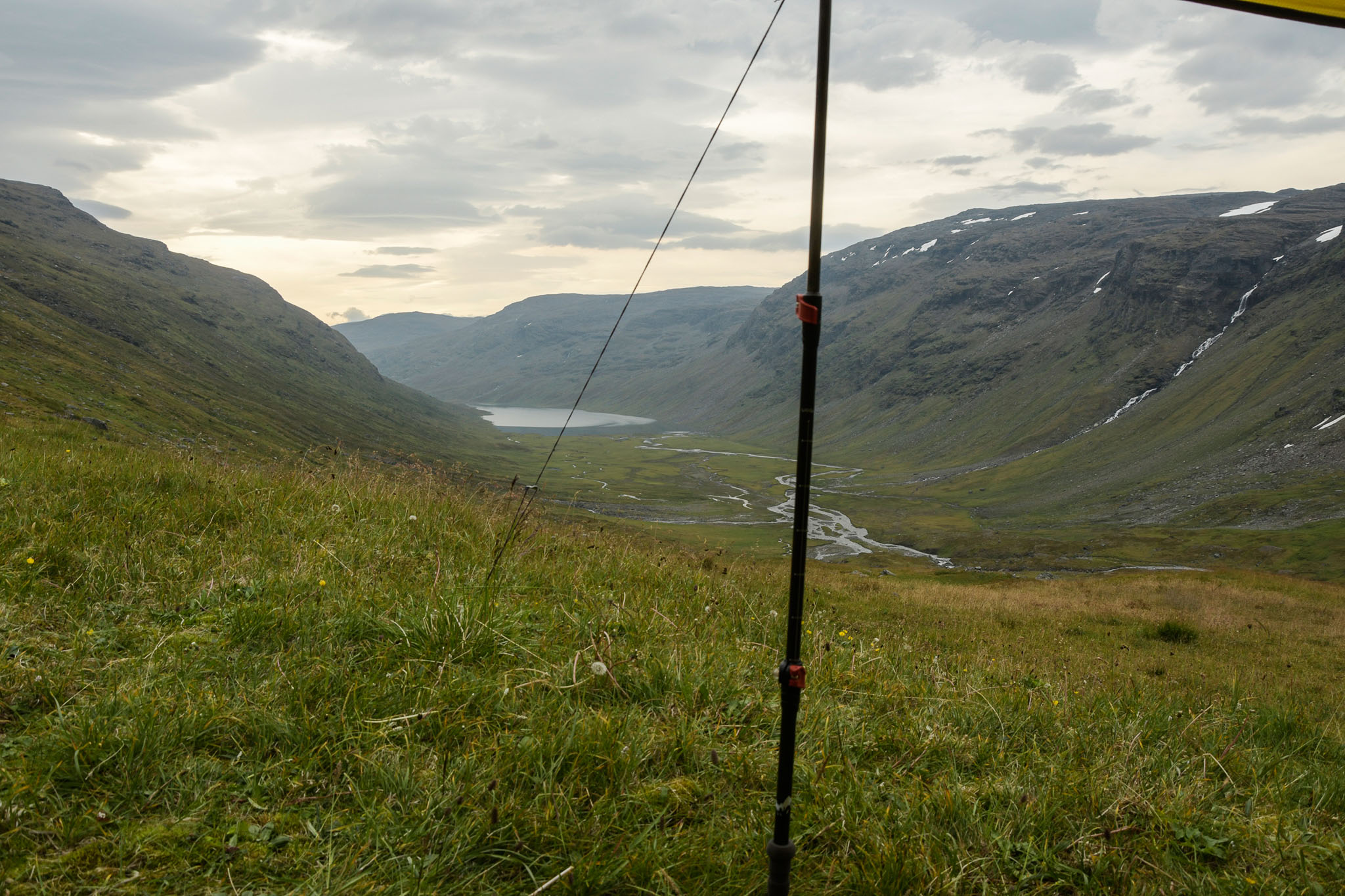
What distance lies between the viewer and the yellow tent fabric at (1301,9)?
10.6 ft

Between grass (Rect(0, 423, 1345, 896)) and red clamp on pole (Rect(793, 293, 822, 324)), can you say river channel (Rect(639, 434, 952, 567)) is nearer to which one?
grass (Rect(0, 423, 1345, 896))

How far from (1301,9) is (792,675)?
3720 mm

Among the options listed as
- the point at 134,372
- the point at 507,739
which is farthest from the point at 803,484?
the point at 134,372

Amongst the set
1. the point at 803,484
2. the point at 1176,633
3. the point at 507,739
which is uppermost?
the point at 803,484

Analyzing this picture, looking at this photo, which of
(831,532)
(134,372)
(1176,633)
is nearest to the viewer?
(1176,633)

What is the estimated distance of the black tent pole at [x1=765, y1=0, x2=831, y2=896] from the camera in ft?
9.80

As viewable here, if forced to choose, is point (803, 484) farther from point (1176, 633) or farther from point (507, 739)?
point (1176, 633)

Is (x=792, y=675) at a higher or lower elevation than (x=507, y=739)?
higher

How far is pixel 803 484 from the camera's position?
315 cm

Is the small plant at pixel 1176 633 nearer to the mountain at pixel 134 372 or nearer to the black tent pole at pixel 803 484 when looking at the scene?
the black tent pole at pixel 803 484

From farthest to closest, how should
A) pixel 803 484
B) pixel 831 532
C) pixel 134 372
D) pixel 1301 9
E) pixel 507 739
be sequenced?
Result: pixel 831 532 → pixel 134 372 → pixel 507 739 → pixel 1301 9 → pixel 803 484

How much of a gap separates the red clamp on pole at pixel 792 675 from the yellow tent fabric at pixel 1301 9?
3.49 m

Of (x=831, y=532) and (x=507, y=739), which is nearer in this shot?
(x=507, y=739)

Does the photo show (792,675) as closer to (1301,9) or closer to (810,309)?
(810,309)
